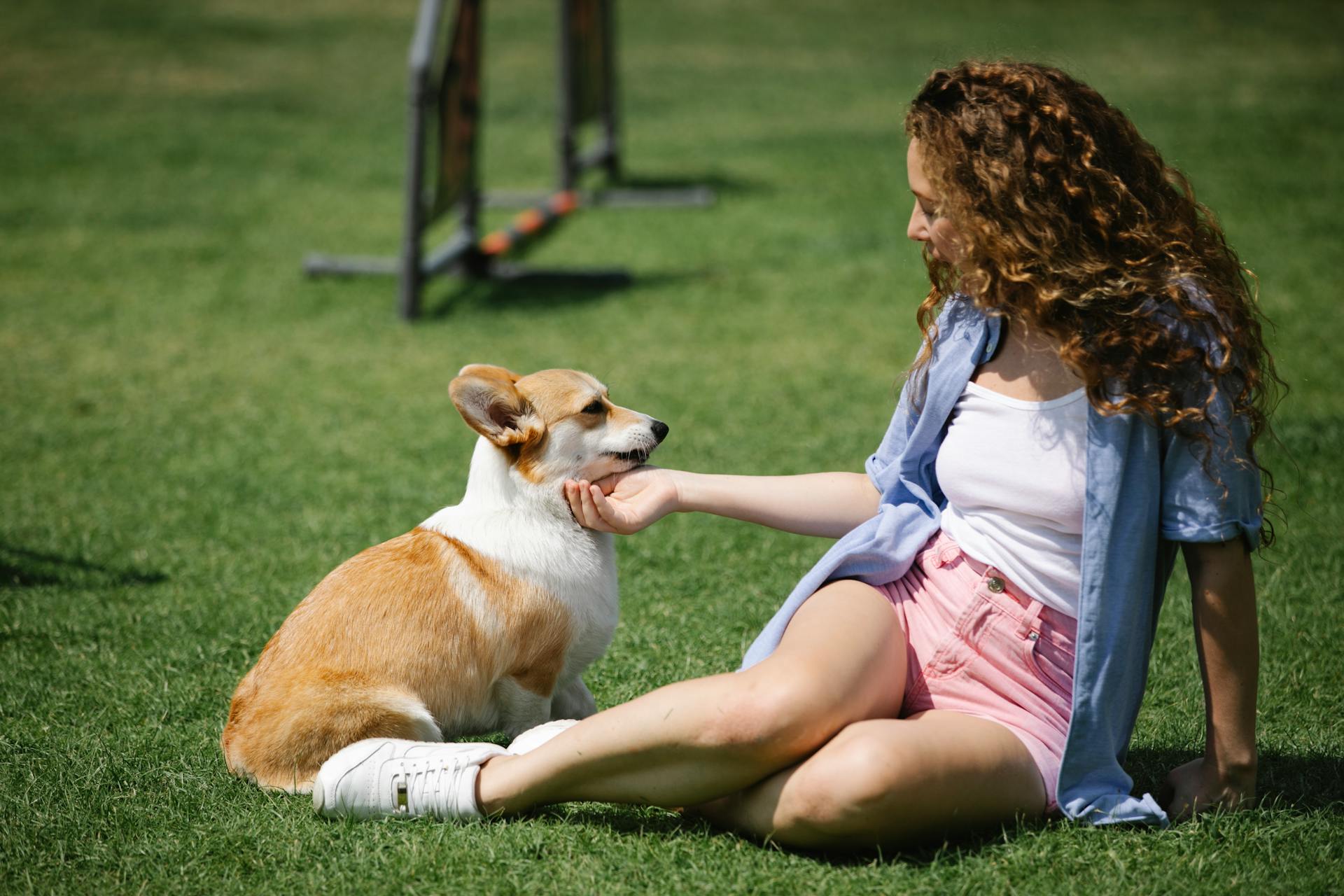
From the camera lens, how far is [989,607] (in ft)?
7.43

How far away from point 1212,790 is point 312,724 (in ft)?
5.88

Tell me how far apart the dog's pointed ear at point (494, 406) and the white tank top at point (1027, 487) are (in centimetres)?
95

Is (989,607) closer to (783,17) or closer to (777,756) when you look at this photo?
(777,756)

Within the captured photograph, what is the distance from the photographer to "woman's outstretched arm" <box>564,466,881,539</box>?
253cm

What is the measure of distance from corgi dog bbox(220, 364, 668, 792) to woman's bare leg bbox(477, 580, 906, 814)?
1.07 ft

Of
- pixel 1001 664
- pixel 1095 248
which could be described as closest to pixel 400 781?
pixel 1001 664

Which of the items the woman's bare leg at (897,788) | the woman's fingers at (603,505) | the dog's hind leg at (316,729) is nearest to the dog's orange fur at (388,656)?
the dog's hind leg at (316,729)

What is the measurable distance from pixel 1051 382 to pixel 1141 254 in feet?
0.95

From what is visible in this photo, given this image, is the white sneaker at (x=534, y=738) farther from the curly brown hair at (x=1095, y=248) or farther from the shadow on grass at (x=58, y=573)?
the shadow on grass at (x=58, y=573)

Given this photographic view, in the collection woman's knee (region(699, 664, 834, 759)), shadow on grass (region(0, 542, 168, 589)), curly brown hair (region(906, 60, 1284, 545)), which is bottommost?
shadow on grass (region(0, 542, 168, 589))

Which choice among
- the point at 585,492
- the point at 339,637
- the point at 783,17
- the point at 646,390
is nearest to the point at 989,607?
the point at 585,492

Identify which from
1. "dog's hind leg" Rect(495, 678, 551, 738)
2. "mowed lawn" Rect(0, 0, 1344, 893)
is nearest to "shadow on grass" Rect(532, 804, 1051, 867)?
"mowed lawn" Rect(0, 0, 1344, 893)

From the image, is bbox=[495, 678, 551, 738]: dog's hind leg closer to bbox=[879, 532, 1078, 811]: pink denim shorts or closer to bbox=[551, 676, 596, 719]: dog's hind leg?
bbox=[551, 676, 596, 719]: dog's hind leg

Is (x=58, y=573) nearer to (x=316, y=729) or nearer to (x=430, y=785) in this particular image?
(x=316, y=729)
